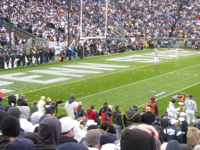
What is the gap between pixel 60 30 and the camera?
1345 inches

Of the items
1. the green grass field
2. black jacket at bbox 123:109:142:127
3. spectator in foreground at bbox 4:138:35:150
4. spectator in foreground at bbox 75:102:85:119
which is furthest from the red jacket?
spectator in foreground at bbox 4:138:35:150

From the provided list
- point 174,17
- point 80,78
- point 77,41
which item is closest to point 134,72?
point 80,78

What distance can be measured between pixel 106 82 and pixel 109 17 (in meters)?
24.0

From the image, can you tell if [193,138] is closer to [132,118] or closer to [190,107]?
[132,118]

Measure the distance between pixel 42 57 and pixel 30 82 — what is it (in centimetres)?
775

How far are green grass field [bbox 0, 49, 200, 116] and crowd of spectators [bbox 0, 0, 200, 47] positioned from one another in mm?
6601

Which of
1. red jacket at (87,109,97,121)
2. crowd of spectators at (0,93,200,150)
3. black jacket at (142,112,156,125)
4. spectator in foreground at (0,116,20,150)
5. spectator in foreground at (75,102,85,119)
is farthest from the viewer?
spectator in foreground at (75,102,85,119)

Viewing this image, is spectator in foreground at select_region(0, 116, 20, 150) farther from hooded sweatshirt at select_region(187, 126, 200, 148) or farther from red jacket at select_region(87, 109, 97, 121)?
red jacket at select_region(87, 109, 97, 121)

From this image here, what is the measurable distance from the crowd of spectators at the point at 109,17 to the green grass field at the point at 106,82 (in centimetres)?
660

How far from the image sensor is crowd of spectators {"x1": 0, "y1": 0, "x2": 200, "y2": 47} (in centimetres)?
2895

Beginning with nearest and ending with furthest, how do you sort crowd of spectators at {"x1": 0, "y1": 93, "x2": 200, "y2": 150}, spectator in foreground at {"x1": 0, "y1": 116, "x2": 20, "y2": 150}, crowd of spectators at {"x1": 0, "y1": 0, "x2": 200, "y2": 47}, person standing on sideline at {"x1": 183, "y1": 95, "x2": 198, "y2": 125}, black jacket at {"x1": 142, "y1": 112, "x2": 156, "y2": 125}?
crowd of spectators at {"x1": 0, "y1": 93, "x2": 200, "y2": 150} → spectator in foreground at {"x1": 0, "y1": 116, "x2": 20, "y2": 150} → black jacket at {"x1": 142, "y1": 112, "x2": 156, "y2": 125} → person standing on sideline at {"x1": 183, "y1": 95, "x2": 198, "y2": 125} → crowd of spectators at {"x1": 0, "y1": 0, "x2": 200, "y2": 47}

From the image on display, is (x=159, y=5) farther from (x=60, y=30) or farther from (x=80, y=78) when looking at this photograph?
(x=80, y=78)

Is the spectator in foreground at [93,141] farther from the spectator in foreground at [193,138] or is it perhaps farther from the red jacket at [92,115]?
the red jacket at [92,115]

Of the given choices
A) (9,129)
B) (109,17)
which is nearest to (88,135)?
(9,129)
